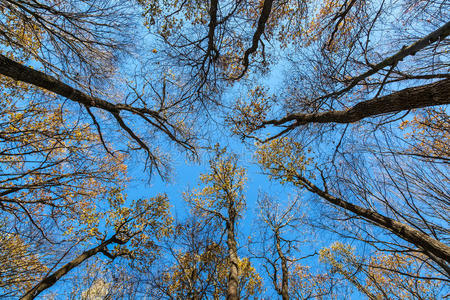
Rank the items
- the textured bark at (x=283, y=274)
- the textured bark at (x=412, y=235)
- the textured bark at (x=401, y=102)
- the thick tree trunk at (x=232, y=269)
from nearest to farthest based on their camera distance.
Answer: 1. the textured bark at (x=401, y=102)
2. the textured bark at (x=412, y=235)
3. the thick tree trunk at (x=232, y=269)
4. the textured bark at (x=283, y=274)

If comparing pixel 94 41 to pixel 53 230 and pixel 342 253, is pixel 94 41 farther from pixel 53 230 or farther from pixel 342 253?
pixel 342 253

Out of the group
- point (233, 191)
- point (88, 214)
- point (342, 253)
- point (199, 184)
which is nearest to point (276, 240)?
point (233, 191)

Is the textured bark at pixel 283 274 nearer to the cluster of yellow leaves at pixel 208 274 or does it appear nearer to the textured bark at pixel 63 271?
the cluster of yellow leaves at pixel 208 274

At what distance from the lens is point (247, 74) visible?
544 cm

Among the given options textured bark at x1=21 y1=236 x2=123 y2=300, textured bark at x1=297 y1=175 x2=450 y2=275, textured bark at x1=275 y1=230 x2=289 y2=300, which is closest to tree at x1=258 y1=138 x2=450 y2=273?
textured bark at x1=297 y1=175 x2=450 y2=275

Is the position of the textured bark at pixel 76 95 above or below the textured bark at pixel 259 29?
below

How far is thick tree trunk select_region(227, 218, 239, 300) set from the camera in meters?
4.23

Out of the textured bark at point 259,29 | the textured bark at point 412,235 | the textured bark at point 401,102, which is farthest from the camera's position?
the textured bark at point 259,29

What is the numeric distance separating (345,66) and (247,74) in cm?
278

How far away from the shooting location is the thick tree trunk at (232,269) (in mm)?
4230

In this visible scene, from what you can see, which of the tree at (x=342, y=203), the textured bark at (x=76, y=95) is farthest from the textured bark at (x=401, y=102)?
the textured bark at (x=76, y=95)

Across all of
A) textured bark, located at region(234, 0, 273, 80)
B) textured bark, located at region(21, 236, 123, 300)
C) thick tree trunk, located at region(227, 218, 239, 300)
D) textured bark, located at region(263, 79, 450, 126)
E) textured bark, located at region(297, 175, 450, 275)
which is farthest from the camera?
thick tree trunk, located at region(227, 218, 239, 300)

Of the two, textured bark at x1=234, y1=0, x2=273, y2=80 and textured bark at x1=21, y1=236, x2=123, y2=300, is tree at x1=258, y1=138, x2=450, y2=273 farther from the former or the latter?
textured bark at x1=21, y1=236, x2=123, y2=300

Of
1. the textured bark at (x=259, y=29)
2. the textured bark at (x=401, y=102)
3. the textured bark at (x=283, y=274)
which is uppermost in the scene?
the textured bark at (x=259, y=29)
